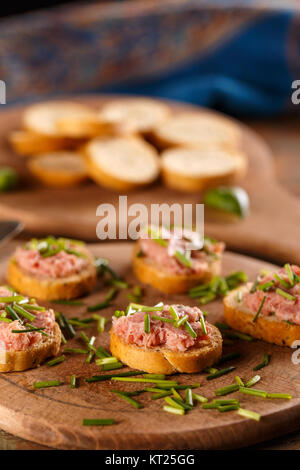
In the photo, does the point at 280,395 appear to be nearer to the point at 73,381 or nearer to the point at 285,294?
the point at 285,294

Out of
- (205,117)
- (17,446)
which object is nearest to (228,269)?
(17,446)

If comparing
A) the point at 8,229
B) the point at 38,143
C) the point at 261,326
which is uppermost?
the point at 38,143

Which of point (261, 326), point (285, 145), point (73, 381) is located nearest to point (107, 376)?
point (73, 381)

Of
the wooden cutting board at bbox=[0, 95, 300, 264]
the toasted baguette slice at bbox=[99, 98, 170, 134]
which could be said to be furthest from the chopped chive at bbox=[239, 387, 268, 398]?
the toasted baguette slice at bbox=[99, 98, 170, 134]

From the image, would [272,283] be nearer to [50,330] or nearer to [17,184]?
[50,330]

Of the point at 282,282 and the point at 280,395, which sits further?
the point at 282,282

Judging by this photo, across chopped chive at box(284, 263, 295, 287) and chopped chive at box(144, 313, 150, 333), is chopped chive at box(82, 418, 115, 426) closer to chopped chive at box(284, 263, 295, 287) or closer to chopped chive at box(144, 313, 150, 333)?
chopped chive at box(144, 313, 150, 333)

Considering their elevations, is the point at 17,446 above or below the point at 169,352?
below

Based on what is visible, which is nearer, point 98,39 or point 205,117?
point 205,117
